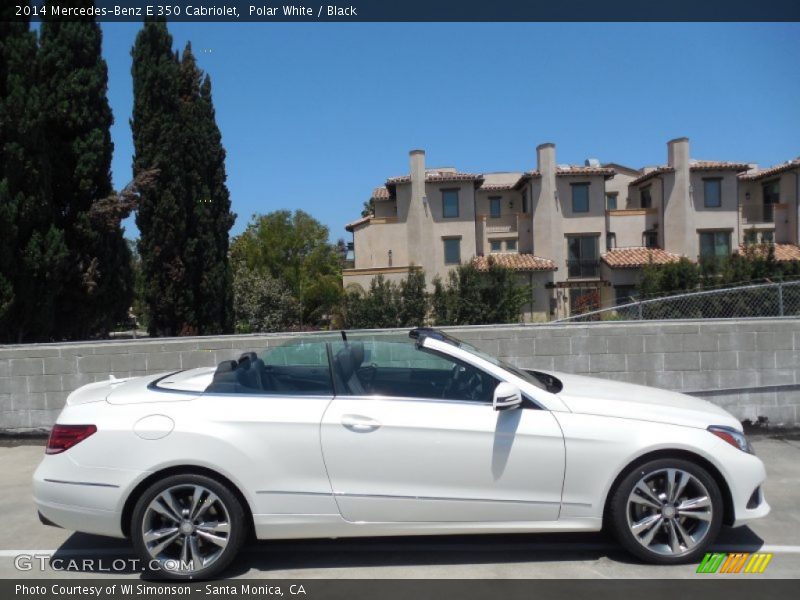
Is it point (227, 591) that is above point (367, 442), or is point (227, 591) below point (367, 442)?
below

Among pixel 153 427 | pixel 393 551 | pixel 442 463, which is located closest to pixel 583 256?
pixel 393 551

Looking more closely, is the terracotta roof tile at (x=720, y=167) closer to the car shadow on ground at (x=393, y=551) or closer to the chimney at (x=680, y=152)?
the chimney at (x=680, y=152)

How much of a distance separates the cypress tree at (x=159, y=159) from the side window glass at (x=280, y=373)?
13.5m

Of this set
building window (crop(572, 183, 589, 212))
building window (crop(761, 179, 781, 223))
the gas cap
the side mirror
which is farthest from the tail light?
building window (crop(761, 179, 781, 223))

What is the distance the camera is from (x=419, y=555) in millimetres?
4539

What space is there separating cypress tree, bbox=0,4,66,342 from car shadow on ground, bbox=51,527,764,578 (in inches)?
235

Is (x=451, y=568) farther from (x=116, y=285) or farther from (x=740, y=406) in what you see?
(x=116, y=285)

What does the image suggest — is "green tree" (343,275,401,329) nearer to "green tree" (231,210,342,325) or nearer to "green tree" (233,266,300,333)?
"green tree" (233,266,300,333)

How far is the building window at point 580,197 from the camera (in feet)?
129

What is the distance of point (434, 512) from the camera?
13.7ft

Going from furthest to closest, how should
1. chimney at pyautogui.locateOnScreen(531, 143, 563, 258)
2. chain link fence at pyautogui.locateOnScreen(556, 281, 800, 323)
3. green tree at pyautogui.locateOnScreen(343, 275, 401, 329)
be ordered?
chimney at pyautogui.locateOnScreen(531, 143, 563, 258) < green tree at pyautogui.locateOnScreen(343, 275, 401, 329) < chain link fence at pyautogui.locateOnScreen(556, 281, 800, 323)

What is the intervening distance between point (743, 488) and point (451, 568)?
6.12 ft

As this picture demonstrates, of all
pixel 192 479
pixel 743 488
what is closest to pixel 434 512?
pixel 192 479

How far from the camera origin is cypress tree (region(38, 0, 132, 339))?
11227 millimetres
